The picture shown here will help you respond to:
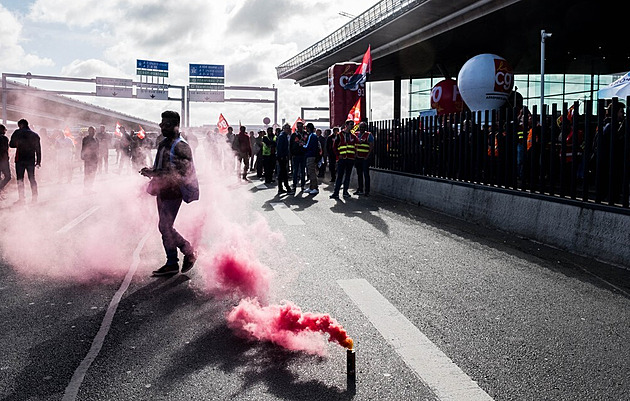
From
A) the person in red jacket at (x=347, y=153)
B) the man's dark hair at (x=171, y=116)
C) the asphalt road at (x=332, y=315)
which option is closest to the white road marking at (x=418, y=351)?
the asphalt road at (x=332, y=315)

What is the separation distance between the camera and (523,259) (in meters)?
7.14

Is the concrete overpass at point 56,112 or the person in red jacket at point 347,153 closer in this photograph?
the person in red jacket at point 347,153

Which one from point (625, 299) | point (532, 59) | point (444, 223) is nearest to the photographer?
point (625, 299)

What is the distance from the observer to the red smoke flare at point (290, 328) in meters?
3.93

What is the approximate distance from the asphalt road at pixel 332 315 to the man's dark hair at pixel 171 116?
1.54 meters

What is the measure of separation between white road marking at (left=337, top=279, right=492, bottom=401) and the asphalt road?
0.01 meters

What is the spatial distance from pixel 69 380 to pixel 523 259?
5.60m

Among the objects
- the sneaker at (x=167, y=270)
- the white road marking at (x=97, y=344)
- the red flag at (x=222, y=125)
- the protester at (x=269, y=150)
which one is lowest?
the white road marking at (x=97, y=344)

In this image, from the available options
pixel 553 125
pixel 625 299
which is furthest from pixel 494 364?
pixel 553 125

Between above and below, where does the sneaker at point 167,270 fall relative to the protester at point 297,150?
below

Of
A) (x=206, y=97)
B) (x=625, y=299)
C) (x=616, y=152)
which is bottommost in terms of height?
(x=625, y=299)

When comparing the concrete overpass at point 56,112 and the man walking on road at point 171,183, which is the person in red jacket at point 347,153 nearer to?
the man walking on road at point 171,183

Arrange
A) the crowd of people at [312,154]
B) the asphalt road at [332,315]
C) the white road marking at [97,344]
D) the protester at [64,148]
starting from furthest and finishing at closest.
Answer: the protester at [64,148]
the crowd of people at [312,154]
the asphalt road at [332,315]
the white road marking at [97,344]

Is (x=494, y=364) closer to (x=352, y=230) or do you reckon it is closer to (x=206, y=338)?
(x=206, y=338)
